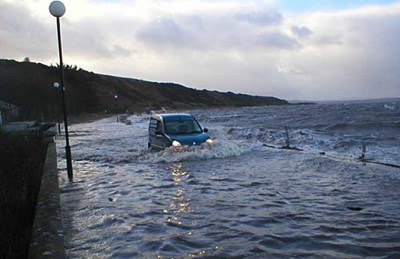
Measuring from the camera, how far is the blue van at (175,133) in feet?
51.1

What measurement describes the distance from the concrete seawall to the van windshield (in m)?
7.89

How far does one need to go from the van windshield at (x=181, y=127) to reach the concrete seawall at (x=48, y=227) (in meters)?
7.89

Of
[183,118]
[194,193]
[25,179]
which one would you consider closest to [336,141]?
[183,118]

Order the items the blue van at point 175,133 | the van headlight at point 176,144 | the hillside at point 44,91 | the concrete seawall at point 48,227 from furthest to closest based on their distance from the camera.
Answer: the hillside at point 44,91 → the blue van at point 175,133 → the van headlight at point 176,144 → the concrete seawall at point 48,227

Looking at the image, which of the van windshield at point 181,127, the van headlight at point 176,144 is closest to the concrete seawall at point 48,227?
the van headlight at point 176,144

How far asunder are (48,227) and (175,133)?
10.7 meters

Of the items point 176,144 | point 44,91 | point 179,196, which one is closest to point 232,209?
point 179,196

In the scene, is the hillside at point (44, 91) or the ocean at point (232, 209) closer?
the ocean at point (232, 209)

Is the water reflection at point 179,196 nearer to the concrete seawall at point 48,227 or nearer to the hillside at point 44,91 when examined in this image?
the concrete seawall at point 48,227

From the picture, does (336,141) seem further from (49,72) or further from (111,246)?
(49,72)

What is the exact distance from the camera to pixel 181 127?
16938mm

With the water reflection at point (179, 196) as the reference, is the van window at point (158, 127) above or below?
above

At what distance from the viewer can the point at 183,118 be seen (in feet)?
57.1

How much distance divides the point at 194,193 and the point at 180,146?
602cm
